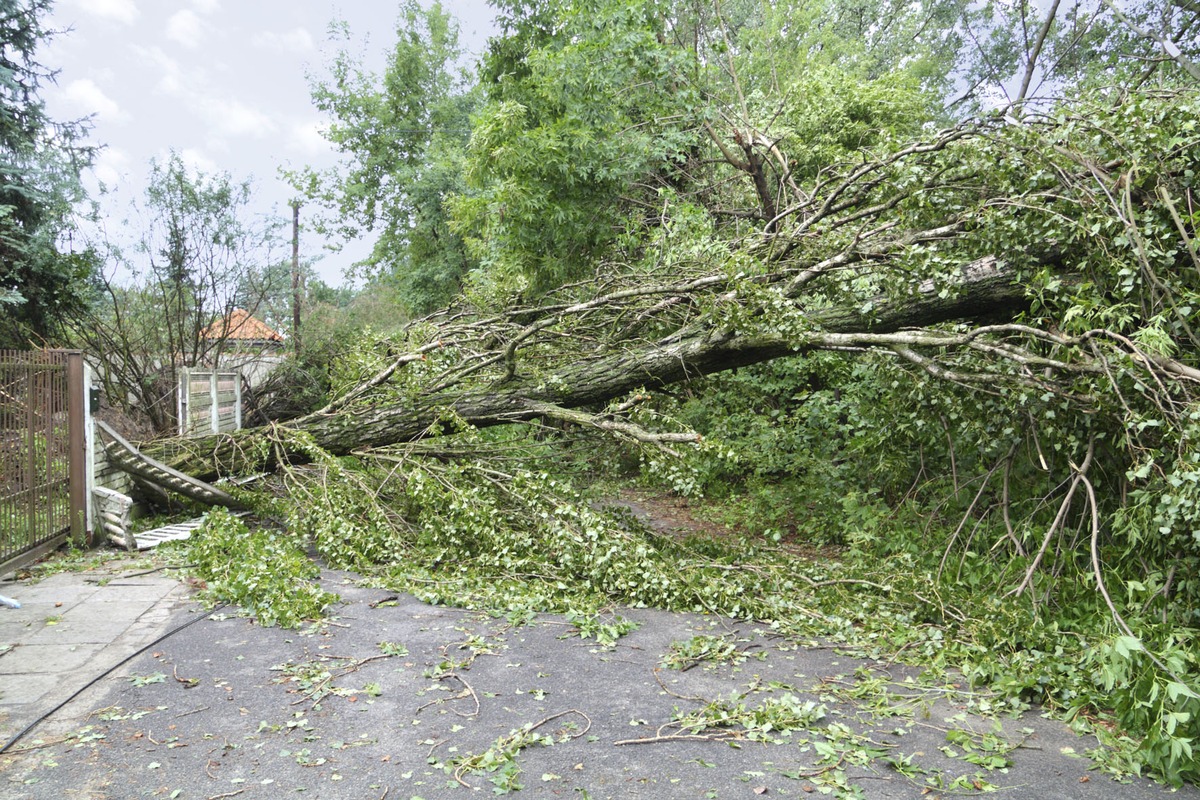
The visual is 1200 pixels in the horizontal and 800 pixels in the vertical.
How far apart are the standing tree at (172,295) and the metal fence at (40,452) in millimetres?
4896

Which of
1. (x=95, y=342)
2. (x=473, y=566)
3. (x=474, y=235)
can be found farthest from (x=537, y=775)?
(x=474, y=235)

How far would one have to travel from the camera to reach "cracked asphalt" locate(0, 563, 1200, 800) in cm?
277

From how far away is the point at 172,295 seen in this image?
481 inches

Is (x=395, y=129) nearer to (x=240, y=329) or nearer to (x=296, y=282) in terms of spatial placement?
(x=296, y=282)

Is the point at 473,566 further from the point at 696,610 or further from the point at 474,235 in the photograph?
the point at 474,235

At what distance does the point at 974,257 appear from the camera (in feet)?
17.1

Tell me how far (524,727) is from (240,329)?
40.9 ft

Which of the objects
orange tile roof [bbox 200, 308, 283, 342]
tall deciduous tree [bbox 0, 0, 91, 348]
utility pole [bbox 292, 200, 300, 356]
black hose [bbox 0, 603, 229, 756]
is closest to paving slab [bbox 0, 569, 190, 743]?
black hose [bbox 0, 603, 229, 756]

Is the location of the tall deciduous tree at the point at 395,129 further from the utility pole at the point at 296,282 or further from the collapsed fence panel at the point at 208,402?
the collapsed fence panel at the point at 208,402

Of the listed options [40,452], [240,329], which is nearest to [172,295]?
[240,329]

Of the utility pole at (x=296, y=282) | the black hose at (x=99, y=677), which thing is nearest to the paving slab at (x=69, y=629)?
the black hose at (x=99, y=677)

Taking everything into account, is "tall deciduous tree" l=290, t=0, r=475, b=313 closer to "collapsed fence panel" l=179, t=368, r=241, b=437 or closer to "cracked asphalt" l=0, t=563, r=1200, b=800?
"collapsed fence panel" l=179, t=368, r=241, b=437

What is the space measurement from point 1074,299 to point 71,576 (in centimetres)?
668

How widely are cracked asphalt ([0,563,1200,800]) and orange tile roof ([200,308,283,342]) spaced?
9.41m
